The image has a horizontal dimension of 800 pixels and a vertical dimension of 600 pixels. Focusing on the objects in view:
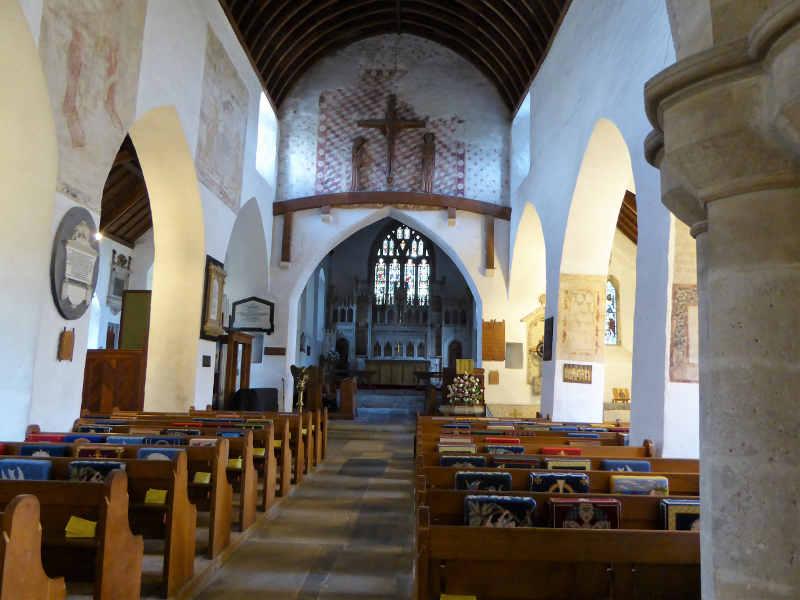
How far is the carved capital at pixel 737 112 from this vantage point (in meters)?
1.29

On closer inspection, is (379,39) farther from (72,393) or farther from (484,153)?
(72,393)

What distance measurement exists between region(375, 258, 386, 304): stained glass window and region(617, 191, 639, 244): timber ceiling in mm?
10541

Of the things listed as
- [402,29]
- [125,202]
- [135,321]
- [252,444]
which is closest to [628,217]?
[402,29]

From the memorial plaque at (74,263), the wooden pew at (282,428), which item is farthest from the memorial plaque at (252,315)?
the memorial plaque at (74,263)

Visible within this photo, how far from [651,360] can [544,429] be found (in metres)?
1.36

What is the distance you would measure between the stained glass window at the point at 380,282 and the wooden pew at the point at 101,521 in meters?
19.2

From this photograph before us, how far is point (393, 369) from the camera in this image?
20953 mm

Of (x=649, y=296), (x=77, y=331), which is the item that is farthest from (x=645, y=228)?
(x=77, y=331)

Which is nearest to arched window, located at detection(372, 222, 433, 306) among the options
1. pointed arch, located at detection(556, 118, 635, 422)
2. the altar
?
the altar

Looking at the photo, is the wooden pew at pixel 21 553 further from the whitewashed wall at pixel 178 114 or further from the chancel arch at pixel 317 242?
the chancel arch at pixel 317 242

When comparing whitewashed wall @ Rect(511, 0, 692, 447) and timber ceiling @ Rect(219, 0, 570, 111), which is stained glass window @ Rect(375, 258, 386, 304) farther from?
whitewashed wall @ Rect(511, 0, 692, 447)

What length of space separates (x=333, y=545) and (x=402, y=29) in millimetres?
10974

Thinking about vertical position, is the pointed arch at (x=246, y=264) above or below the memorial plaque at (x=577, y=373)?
above

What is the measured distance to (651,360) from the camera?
207 inches
